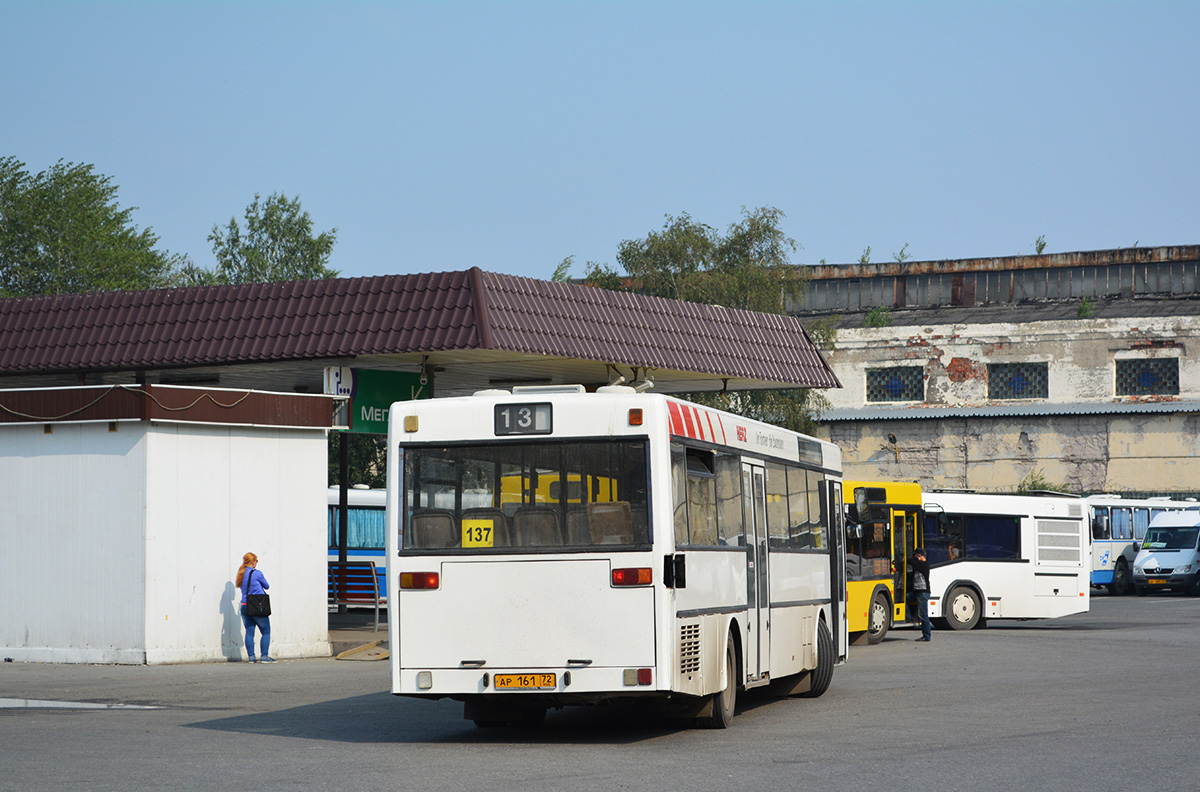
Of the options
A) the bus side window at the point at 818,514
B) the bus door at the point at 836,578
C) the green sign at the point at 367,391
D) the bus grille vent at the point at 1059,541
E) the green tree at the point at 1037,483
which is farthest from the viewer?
the green tree at the point at 1037,483

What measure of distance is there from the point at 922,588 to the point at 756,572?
12.9 metres

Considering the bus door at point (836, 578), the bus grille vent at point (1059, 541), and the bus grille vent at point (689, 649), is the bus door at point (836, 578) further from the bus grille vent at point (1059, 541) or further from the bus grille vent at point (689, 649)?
the bus grille vent at point (1059, 541)

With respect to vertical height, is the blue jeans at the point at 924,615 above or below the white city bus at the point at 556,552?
below

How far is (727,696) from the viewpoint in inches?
548

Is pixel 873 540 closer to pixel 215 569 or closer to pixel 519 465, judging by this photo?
pixel 215 569

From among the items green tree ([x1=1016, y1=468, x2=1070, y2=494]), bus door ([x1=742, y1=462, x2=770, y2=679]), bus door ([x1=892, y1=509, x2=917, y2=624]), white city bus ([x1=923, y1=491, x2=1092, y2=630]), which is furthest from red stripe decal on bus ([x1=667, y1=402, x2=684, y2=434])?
green tree ([x1=1016, y1=468, x2=1070, y2=494])

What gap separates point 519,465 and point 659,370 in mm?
14411

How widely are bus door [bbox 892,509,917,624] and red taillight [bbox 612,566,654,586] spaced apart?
15649 mm

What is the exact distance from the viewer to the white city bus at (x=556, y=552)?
12.4m

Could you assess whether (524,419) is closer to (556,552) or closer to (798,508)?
(556,552)

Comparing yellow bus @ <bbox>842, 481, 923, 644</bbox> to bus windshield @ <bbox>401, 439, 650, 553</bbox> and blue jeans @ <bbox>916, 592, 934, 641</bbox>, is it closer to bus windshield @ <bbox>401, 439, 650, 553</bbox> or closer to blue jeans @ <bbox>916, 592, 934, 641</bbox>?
blue jeans @ <bbox>916, 592, 934, 641</bbox>

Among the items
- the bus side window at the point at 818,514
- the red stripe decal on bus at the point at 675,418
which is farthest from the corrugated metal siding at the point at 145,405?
the red stripe decal on bus at the point at 675,418

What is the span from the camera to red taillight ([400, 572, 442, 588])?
12.8 m

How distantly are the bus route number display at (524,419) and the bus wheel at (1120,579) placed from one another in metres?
40.1
